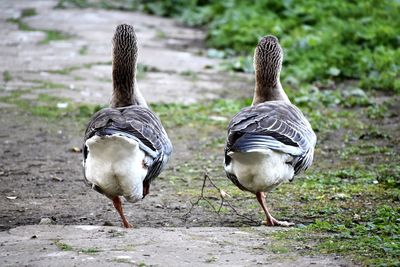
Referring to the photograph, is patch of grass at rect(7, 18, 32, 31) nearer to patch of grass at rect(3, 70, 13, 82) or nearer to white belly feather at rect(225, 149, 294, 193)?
patch of grass at rect(3, 70, 13, 82)

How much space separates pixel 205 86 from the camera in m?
12.9

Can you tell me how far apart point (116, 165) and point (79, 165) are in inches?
113

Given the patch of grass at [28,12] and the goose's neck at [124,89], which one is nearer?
the goose's neck at [124,89]

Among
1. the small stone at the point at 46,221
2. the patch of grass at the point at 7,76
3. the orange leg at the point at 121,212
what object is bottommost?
the patch of grass at the point at 7,76

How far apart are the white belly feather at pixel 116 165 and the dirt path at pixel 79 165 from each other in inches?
13.0

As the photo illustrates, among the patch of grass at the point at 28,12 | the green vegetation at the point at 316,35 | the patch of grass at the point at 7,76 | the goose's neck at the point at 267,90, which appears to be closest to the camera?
the goose's neck at the point at 267,90

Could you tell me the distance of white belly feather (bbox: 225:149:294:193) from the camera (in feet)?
20.9

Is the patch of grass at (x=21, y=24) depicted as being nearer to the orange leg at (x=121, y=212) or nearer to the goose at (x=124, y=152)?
the goose at (x=124, y=152)

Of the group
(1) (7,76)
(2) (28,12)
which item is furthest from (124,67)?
(2) (28,12)

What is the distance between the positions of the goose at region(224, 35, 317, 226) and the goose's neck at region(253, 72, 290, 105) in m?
0.50

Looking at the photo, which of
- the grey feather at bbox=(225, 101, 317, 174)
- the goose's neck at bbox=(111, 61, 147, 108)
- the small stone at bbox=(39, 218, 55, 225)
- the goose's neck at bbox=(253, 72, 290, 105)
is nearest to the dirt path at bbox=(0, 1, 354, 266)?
the small stone at bbox=(39, 218, 55, 225)

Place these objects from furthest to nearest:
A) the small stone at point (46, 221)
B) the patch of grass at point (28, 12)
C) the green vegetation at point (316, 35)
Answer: the patch of grass at point (28, 12) < the green vegetation at point (316, 35) < the small stone at point (46, 221)

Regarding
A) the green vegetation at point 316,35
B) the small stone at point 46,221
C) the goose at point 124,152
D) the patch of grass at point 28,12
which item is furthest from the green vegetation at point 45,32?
the small stone at point 46,221

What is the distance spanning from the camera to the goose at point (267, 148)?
20.8ft
